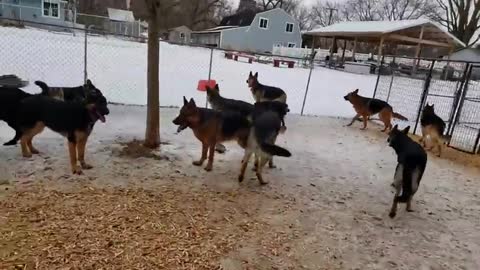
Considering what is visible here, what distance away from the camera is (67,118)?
15.0 feet

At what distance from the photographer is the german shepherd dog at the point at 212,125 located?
519 centimetres

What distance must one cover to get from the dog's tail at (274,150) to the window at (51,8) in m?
36.8

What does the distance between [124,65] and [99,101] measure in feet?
35.4

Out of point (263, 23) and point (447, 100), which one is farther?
point (263, 23)

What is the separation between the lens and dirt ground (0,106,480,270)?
10.8 feet

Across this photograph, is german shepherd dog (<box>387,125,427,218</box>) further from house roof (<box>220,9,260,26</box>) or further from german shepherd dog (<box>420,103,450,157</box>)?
house roof (<box>220,9,260,26</box>)

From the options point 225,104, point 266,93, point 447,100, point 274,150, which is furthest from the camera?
point 447,100

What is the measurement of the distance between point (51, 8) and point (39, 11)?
4.51ft

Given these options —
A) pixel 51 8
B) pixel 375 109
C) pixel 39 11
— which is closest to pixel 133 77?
pixel 375 109

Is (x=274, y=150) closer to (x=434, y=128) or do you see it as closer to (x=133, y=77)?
(x=434, y=128)

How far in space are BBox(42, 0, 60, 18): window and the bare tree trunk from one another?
34.8 m

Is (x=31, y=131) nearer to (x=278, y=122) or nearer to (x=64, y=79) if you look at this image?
(x=278, y=122)

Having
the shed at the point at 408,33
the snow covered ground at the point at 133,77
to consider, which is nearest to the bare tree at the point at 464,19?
the shed at the point at 408,33

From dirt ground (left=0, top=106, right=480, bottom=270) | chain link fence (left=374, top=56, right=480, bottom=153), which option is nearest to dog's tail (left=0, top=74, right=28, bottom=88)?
dirt ground (left=0, top=106, right=480, bottom=270)
